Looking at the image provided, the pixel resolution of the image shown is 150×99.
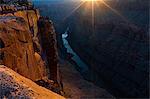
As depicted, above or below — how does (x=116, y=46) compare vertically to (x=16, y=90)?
below

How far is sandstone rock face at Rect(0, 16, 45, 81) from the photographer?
14094mm

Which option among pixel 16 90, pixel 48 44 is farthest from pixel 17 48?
pixel 48 44

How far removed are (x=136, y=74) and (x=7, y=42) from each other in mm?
35789

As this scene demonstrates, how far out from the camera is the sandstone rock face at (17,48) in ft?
46.2

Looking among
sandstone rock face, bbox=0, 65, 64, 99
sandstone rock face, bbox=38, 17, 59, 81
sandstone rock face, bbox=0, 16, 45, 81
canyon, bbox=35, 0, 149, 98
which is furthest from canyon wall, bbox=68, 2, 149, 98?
sandstone rock face, bbox=0, 65, 64, 99

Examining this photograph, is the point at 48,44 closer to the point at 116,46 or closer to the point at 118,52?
the point at 118,52

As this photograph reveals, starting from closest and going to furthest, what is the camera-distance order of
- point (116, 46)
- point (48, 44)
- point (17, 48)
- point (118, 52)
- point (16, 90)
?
1. point (16, 90)
2. point (17, 48)
3. point (48, 44)
4. point (118, 52)
5. point (116, 46)

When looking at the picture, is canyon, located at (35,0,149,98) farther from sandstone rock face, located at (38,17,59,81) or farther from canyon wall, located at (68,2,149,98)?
sandstone rock face, located at (38,17,59,81)

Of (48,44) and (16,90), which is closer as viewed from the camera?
(16,90)

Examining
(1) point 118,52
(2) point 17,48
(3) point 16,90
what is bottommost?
(1) point 118,52

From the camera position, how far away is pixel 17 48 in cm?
1482

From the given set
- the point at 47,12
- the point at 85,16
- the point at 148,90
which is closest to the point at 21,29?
the point at 148,90

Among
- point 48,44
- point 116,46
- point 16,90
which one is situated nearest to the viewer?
point 16,90

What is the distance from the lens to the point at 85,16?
88.9 metres
